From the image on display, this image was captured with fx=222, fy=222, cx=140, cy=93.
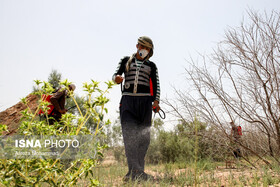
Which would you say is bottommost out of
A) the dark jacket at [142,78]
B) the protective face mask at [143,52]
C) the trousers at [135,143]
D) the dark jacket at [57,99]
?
the trousers at [135,143]

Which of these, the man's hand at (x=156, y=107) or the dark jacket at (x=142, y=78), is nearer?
the dark jacket at (x=142, y=78)

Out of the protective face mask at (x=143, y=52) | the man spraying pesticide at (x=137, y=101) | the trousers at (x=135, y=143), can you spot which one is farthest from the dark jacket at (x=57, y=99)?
the protective face mask at (x=143, y=52)

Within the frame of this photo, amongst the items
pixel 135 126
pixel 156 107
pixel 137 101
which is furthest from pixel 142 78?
pixel 135 126

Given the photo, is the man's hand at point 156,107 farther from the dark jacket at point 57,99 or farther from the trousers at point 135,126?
the dark jacket at point 57,99

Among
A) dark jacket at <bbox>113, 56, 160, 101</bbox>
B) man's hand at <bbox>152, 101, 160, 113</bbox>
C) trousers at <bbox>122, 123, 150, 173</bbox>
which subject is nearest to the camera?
trousers at <bbox>122, 123, 150, 173</bbox>

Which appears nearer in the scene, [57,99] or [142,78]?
[142,78]

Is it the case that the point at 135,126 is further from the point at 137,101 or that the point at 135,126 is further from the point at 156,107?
the point at 156,107

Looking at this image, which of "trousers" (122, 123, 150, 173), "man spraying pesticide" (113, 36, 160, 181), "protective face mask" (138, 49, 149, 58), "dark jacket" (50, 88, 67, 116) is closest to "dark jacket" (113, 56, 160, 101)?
"man spraying pesticide" (113, 36, 160, 181)

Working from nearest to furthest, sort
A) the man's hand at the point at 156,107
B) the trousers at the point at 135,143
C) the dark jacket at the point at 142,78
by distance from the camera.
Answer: the trousers at the point at 135,143 < the dark jacket at the point at 142,78 < the man's hand at the point at 156,107

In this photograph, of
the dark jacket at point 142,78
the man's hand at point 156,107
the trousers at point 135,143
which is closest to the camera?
the trousers at point 135,143

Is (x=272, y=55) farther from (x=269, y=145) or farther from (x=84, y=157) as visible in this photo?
(x=84, y=157)

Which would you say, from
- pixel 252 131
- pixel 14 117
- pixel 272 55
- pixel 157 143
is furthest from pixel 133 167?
pixel 14 117

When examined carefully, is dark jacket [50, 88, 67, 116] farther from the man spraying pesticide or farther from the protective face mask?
the protective face mask

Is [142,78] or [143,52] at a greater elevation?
[143,52]
